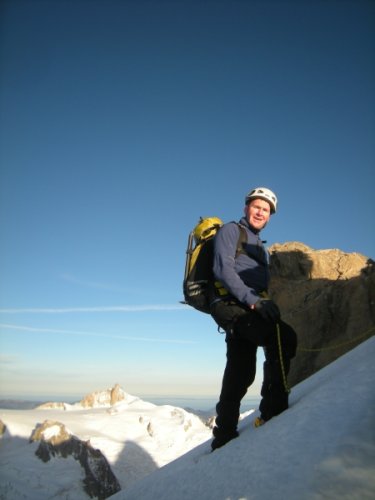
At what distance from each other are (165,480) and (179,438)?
144 m

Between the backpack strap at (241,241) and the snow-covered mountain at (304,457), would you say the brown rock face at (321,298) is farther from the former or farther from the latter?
the snow-covered mountain at (304,457)

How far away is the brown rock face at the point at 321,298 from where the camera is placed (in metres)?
17.8

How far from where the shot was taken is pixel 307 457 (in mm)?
3082

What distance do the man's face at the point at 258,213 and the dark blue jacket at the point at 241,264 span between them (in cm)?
11

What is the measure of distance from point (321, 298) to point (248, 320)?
16249 millimetres

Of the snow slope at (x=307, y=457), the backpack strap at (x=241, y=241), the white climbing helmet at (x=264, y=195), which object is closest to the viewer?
the snow slope at (x=307, y=457)

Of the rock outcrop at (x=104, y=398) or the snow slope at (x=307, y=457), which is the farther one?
the rock outcrop at (x=104, y=398)

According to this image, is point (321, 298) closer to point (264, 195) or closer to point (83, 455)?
point (264, 195)

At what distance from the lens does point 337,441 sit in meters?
3.05

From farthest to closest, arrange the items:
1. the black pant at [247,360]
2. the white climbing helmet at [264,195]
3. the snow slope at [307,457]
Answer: the white climbing helmet at [264,195], the black pant at [247,360], the snow slope at [307,457]

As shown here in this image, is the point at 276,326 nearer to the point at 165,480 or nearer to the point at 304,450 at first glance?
the point at 304,450

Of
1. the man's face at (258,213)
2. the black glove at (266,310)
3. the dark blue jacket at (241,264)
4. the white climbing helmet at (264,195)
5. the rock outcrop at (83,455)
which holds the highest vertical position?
the white climbing helmet at (264,195)

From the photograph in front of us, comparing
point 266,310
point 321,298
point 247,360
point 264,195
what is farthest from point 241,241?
point 321,298

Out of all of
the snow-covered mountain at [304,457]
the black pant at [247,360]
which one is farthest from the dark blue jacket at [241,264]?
the snow-covered mountain at [304,457]
